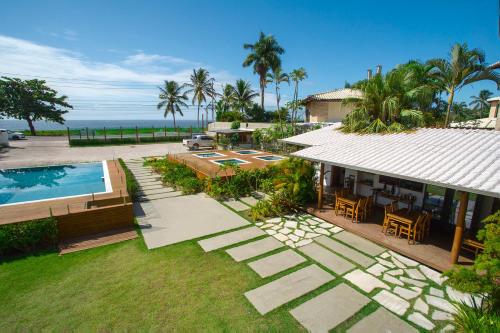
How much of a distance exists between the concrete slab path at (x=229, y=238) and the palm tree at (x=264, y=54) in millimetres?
31711

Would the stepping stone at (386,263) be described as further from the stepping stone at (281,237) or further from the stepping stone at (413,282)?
the stepping stone at (281,237)

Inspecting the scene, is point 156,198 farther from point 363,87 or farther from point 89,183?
point 363,87

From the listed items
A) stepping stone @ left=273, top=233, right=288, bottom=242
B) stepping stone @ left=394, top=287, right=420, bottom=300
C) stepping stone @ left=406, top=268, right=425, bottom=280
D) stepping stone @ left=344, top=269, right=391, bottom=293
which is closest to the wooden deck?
stepping stone @ left=406, top=268, right=425, bottom=280

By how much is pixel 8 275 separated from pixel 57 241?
143cm

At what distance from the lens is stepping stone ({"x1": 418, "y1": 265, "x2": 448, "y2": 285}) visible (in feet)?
17.7

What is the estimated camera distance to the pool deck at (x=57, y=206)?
708cm

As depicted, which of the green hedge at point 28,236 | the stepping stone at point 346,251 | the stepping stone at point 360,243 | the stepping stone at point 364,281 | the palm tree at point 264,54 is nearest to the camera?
the stepping stone at point 364,281

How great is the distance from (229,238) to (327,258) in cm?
284

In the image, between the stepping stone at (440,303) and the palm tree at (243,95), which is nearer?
the stepping stone at (440,303)

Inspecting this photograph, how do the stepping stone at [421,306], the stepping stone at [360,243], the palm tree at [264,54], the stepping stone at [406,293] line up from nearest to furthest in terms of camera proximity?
1. the stepping stone at [421,306]
2. the stepping stone at [406,293]
3. the stepping stone at [360,243]
4. the palm tree at [264,54]

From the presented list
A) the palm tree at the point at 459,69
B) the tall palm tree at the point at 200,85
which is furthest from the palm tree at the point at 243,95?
the palm tree at the point at 459,69

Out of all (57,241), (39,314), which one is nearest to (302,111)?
(57,241)

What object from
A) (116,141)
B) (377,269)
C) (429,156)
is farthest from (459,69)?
(116,141)

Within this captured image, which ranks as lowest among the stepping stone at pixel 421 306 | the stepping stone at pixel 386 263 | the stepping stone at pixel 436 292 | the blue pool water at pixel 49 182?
the blue pool water at pixel 49 182
